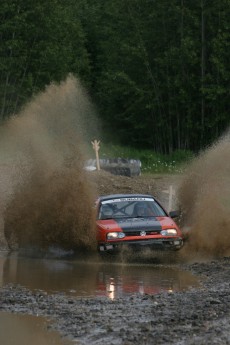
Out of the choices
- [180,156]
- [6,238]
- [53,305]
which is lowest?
[180,156]

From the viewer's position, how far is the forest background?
62531 millimetres

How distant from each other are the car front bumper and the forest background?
39950mm

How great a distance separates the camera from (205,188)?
87.0 ft

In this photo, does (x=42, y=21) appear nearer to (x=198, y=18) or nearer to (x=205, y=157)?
(x=198, y=18)

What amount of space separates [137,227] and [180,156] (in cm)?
3863

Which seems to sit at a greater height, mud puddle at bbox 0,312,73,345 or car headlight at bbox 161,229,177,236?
mud puddle at bbox 0,312,73,345

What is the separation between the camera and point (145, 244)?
2128 centimetres

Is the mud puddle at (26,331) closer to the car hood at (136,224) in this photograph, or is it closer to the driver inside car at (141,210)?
the car hood at (136,224)

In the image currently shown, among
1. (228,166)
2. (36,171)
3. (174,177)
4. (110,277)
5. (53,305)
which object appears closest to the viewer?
(53,305)

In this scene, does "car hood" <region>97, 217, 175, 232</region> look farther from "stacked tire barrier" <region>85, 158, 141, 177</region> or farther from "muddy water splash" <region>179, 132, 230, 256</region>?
"stacked tire barrier" <region>85, 158, 141, 177</region>

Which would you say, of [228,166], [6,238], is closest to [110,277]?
[6,238]

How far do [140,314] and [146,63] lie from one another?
5158 centimetres

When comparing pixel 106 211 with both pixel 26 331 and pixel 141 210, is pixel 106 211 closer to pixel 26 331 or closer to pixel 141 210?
pixel 141 210

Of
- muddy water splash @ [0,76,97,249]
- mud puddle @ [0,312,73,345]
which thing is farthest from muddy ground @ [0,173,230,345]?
muddy water splash @ [0,76,97,249]
